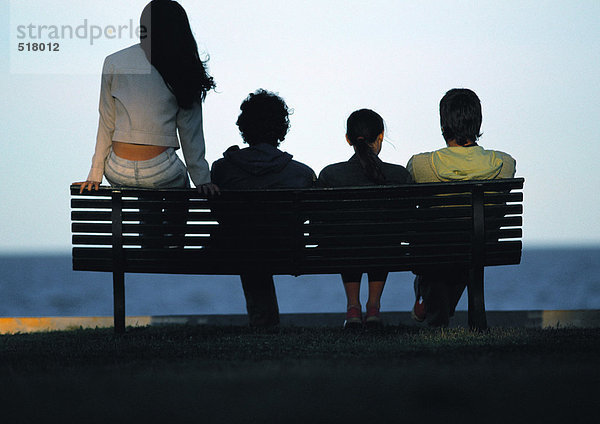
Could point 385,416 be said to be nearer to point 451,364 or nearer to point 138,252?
point 451,364

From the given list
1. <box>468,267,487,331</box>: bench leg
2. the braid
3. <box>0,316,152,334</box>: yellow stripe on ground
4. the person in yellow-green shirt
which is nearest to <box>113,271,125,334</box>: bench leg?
<box>0,316,152,334</box>: yellow stripe on ground

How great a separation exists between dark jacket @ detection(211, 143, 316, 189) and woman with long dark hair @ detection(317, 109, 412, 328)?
0.14 m

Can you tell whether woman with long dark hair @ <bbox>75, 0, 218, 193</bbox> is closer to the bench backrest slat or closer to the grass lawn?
the bench backrest slat

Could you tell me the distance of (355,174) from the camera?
17.8ft

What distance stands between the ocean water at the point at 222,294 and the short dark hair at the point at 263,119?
108 ft

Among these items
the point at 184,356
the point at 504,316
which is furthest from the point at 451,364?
the point at 504,316

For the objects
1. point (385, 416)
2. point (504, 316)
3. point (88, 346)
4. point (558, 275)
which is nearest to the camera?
point (385, 416)

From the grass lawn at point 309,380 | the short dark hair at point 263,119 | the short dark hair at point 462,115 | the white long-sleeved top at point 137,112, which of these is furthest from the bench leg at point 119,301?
the short dark hair at point 462,115

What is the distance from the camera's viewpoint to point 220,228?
16.6 ft

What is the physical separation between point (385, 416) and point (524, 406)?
457 mm

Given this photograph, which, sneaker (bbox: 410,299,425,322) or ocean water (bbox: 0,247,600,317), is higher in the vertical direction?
sneaker (bbox: 410,299,425,322)

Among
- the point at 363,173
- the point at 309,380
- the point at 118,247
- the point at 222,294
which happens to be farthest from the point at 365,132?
the point at 222,294

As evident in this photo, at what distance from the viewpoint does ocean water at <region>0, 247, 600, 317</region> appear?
5022cm

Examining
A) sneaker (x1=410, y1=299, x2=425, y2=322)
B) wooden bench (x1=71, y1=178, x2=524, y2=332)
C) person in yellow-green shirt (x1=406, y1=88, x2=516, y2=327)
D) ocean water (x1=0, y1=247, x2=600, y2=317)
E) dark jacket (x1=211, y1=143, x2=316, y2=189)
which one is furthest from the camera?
ocean water (x1=0, y1=247, x2=600, y2=317)
